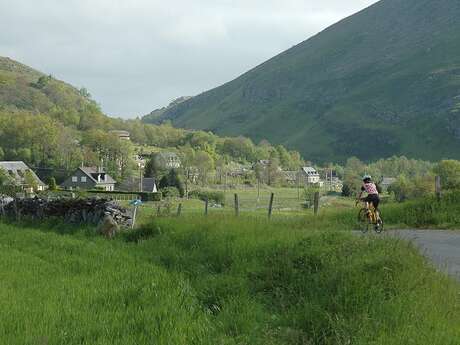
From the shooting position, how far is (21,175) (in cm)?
11900

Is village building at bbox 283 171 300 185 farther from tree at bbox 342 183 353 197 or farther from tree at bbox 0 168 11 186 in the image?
tree at bbox 0 168 11 186

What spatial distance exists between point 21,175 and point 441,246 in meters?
116

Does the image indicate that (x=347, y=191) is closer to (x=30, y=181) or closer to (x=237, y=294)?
(x=30, y=181)

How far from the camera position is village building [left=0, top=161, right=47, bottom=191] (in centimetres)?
11050

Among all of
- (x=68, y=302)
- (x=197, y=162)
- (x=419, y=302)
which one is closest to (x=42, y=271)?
(x=68, y=302)

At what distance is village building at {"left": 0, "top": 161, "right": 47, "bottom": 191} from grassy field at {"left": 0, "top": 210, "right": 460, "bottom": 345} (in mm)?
97114

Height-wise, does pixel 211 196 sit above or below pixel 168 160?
below

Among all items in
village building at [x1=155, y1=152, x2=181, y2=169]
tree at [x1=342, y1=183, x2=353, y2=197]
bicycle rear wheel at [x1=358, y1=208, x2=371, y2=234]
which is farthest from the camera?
village building at [x1=155, y1=152, x2=181, y2=169]

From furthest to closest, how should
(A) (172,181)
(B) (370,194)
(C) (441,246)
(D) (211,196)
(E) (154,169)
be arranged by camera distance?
1. (E) (154,169)
2. (A) (172,181)
3. (D) (211,196)
4. (B) (370,194)
5. (C) (441,246)

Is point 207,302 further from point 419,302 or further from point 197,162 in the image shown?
point 197,162

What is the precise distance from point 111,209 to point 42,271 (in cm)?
843

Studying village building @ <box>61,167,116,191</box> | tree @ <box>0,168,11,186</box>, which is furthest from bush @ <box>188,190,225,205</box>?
tree @ <box>0,168,11,186</box>

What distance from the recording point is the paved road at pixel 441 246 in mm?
11794

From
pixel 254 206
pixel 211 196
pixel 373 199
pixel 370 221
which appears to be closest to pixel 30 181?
pixel 211 196
